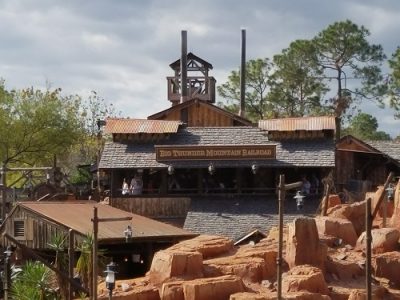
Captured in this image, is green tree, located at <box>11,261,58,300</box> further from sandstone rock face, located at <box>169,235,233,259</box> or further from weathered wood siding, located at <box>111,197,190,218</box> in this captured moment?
weathered wood siding, located at <box>111,197,190,218</box>

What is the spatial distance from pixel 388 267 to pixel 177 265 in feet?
21.0

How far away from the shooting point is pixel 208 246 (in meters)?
23.6

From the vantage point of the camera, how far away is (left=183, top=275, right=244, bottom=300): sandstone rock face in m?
19.8

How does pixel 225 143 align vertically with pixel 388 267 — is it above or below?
above

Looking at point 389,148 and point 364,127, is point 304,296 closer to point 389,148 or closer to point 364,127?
point 389,148

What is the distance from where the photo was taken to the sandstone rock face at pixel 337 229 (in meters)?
25.2

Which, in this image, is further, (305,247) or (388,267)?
(388,267)

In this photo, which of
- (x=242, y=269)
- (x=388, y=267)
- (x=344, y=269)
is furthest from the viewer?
(x=388, y=267)

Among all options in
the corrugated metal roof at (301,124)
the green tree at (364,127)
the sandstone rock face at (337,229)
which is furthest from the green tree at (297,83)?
the sandstone rock face at (337,229)

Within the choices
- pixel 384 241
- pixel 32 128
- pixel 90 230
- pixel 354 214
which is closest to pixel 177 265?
pixel 90 230

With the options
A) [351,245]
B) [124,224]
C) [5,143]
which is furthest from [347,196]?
[5,143]

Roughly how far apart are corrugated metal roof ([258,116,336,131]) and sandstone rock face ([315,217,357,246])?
813 centimetres

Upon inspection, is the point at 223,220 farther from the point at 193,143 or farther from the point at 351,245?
the point at 351,245

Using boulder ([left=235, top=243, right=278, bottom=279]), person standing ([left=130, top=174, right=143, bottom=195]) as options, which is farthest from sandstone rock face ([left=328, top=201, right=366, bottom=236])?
person standing ([left=130, top=174, right=143, bottom=195])
